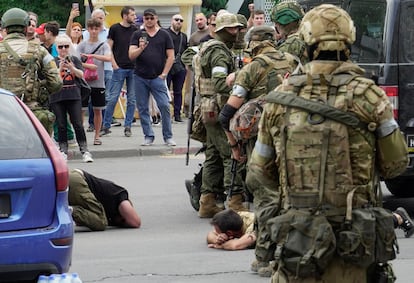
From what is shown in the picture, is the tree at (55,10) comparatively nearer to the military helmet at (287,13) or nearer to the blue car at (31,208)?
the military helmet at (287,13)

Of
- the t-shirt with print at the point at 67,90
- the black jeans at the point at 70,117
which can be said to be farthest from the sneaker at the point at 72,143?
the t-shirt with print at the point at 67,90

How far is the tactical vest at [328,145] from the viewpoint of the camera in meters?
5.23

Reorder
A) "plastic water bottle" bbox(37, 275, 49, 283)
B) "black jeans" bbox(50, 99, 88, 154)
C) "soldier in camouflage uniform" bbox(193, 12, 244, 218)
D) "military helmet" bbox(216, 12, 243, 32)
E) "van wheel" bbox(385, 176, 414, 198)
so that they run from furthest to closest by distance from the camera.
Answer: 1. "black jeans" bbox(50, 99, 88, 154)
2. "van wheel" bbox(385, 176, 414, 198)
3. "military helmet" bbox(216, 12, 243, 32)
4. "soldier in camouflage uniform" bbox(193, 12, 244, 218)
5. "plastic water bottle" bbox(37, 275, 49, 283)

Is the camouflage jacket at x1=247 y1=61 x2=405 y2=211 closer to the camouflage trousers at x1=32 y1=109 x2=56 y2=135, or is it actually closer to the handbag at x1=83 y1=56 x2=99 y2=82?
the camouflage trousers at x1=32 y1=109 x2=56 y2=135

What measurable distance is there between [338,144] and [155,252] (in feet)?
14.7

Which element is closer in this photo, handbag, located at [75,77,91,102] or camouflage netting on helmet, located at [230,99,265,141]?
camouflage netting on helmet, located at [230,99,265,141]

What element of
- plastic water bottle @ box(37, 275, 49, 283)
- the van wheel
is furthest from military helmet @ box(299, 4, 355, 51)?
the van wheel

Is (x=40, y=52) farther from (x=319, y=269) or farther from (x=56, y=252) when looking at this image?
(x=319, y=269)

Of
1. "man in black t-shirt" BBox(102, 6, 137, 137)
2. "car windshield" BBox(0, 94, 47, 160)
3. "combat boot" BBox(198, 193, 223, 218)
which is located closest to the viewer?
"car windshield" BBox(0, 94, 47, 160)

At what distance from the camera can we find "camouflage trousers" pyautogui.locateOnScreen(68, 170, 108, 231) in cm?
1012

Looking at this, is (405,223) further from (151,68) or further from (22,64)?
(151,68)

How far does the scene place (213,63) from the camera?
10539mm

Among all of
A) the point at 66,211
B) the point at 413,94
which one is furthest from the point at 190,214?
the point at 66,211

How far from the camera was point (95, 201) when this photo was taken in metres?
10.2
